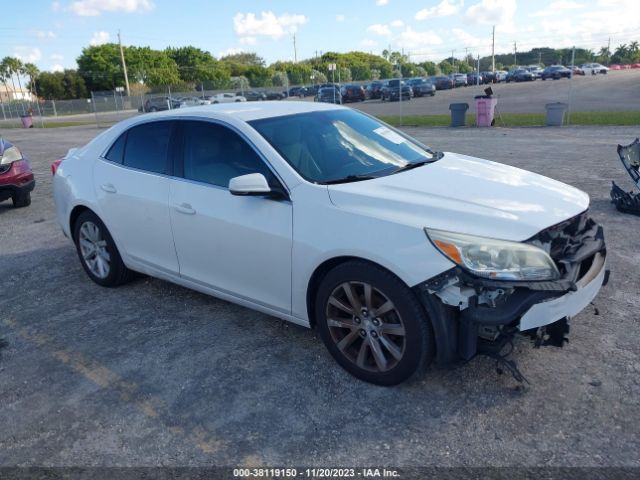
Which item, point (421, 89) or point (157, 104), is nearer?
point (157, 104)

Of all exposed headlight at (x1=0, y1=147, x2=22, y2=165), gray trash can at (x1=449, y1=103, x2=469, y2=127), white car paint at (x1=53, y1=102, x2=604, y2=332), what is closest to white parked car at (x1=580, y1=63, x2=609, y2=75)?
gray trash can at (x1=449, y1=103, x2=469, y2=127)

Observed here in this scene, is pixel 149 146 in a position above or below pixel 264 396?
above

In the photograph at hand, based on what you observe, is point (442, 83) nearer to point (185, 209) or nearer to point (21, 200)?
point (21, 200)

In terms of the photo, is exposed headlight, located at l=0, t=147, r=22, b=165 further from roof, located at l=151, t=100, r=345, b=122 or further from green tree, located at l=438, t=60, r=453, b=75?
green tree, located at l=438, t=60, r=453, b=75

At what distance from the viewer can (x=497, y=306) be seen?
2785 millimetres

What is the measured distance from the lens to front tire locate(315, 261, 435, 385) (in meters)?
2.92

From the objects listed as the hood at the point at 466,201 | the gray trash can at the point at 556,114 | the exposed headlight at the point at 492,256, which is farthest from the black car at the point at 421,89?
the exposed headlight at the point at 492,256

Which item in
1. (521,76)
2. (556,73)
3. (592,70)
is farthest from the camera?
(592,70)

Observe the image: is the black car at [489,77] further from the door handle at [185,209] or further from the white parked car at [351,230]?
the door handle at [185,209]

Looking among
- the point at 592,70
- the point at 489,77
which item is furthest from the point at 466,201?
the point at 592,70

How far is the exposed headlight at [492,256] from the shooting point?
2.77m

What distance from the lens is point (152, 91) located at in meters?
60.6

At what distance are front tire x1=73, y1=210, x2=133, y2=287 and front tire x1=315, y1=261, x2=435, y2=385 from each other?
7.75 feet

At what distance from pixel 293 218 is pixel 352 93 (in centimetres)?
4271
